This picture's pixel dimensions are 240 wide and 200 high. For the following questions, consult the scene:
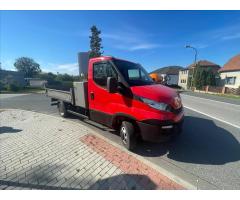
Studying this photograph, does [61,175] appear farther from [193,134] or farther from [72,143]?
[193,134]

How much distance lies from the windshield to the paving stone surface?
6.16 ft

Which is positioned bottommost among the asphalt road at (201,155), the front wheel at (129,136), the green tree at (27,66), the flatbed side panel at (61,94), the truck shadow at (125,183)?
the asphalt road at (201,155)

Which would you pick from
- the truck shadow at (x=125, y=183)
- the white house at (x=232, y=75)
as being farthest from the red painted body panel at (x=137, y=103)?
the white house at (x=232, y=75)

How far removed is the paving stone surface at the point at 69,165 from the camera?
258cm

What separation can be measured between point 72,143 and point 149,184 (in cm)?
245

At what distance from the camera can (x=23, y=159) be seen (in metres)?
3.33

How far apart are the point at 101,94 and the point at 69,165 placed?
2.04 meters

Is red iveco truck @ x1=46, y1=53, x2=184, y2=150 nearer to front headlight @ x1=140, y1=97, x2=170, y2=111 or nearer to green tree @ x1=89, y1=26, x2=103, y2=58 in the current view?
front headlight @ x1=140, y1=97, x2=170, y2=111

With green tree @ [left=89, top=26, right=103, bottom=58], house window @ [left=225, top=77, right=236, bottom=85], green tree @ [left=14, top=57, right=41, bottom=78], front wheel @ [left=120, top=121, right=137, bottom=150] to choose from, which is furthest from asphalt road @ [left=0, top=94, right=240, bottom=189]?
green tree @ [left=14, top=57, right=41, bottom=78]

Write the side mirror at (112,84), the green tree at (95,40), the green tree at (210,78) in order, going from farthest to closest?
the green tree at (95,40) → the green tree at (210,78) → the side mirror at (112,84)

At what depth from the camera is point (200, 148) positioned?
155 inches

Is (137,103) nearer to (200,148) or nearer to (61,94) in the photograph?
(200,148)

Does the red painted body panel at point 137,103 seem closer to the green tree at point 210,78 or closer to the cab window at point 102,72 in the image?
the cab window at point 102,72

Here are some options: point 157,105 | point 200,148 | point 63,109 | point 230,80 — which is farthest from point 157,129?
point 230,80
